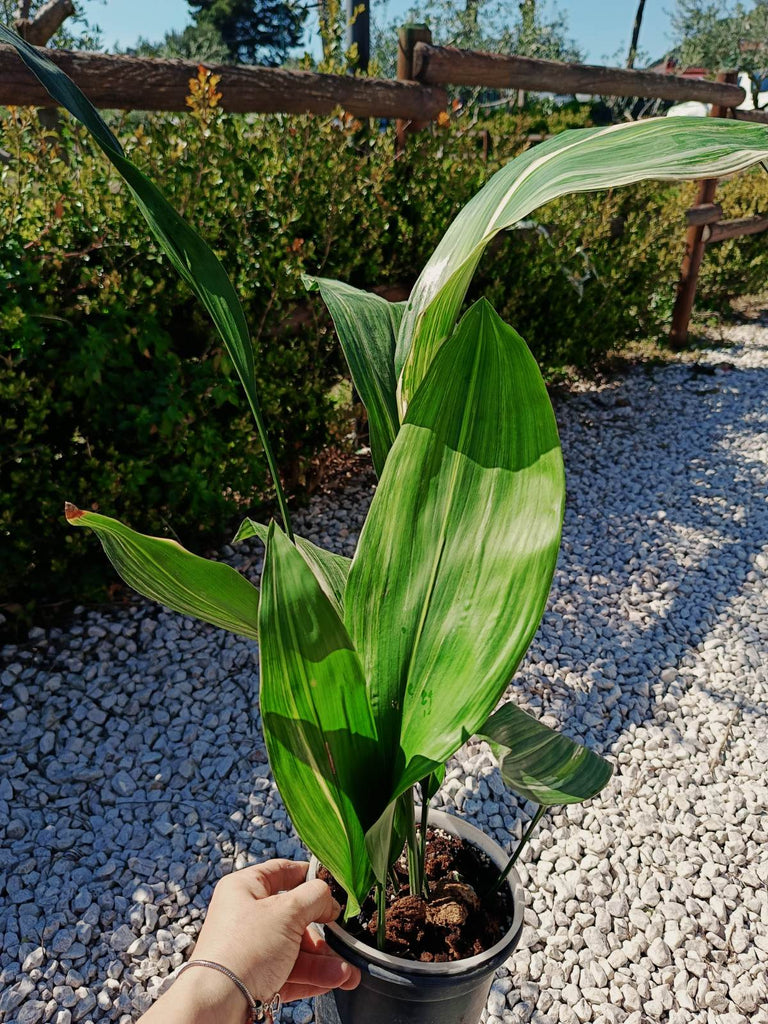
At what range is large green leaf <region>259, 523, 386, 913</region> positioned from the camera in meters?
0.65

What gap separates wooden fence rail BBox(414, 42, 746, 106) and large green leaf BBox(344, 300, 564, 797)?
2.82m

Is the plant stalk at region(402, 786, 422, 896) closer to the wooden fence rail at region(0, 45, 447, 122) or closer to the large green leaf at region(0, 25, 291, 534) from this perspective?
the large green leaf at region(0, 25, 291, 534)

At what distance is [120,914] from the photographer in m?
1.51

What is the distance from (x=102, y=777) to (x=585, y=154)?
1691 mm

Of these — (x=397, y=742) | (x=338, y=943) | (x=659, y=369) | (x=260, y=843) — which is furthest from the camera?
(x=659, y=369)

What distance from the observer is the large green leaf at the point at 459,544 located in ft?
2.20

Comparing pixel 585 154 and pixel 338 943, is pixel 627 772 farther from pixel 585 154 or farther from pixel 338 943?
pixel 585 154

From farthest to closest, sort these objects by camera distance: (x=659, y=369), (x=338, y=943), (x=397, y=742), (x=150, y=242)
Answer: (x=659, y=369)
(x=150, y=242)
(x=338, y=943)
(x=397, y=742)

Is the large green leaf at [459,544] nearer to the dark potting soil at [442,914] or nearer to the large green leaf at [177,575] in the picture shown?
the large green leaf at [177,575]

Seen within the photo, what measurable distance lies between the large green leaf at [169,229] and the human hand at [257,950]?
1.44 ft

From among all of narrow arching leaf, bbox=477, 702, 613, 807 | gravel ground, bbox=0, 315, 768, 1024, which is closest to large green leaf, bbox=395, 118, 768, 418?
narrow arching leaf, bbox=477, 702, 613, 807

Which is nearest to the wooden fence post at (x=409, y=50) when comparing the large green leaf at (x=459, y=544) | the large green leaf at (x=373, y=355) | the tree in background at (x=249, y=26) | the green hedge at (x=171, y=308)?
the green hedge at (x=171, y=308)

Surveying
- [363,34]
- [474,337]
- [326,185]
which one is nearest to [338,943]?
[474,337]

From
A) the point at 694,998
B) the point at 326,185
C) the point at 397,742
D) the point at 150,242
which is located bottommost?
the point at 694,998
